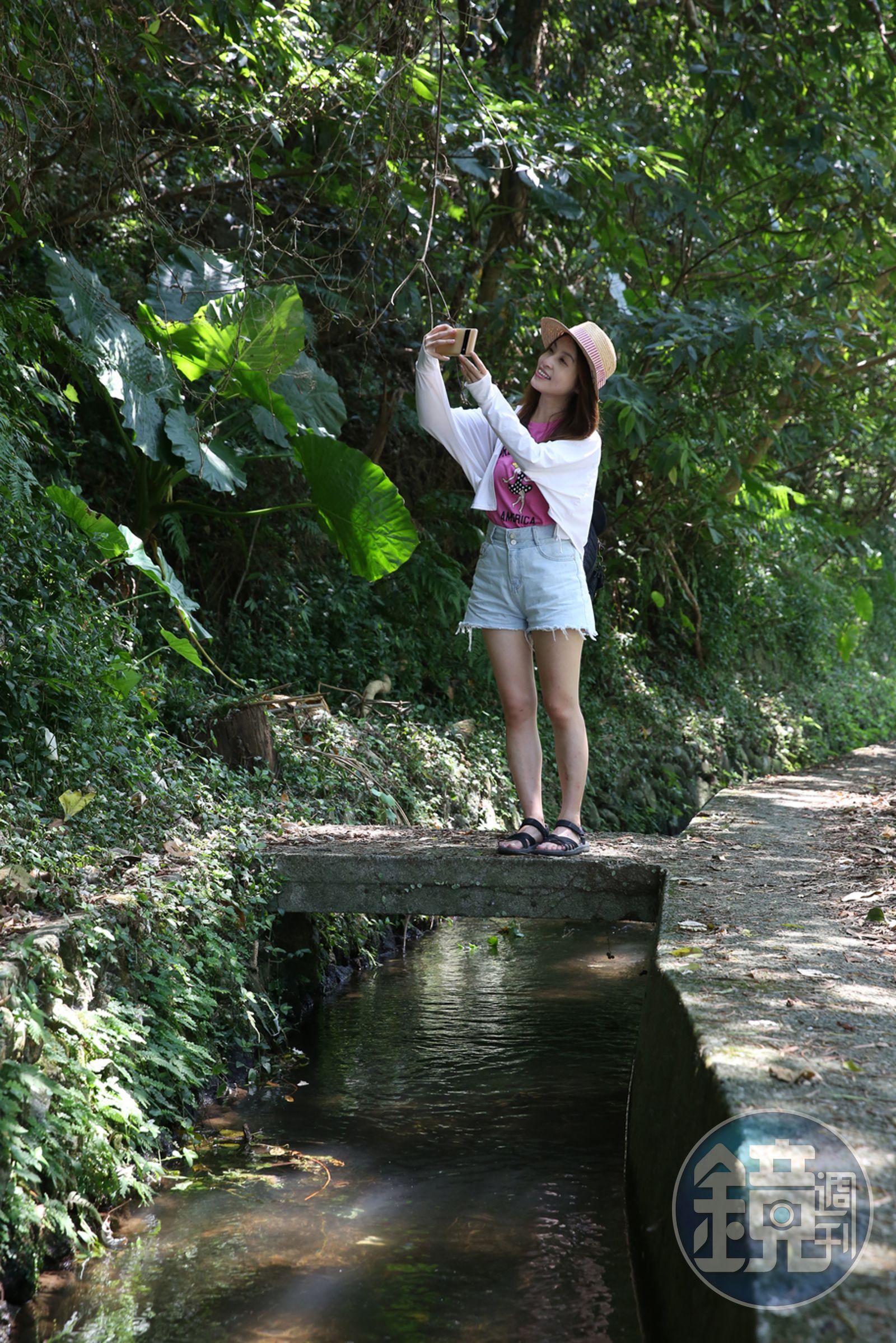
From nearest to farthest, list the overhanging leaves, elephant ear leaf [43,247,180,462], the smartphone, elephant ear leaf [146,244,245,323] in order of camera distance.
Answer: the smartphone < the overhanging leaves < elephant ear leaf [43,247,180,462] < elephant ear leaf [146,244,245,323]

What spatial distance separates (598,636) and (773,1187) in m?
8.65

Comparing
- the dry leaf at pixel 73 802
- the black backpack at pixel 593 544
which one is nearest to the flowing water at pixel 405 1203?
the dry leaf at pixel 73 802

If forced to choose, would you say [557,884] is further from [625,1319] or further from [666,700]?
[666,700]

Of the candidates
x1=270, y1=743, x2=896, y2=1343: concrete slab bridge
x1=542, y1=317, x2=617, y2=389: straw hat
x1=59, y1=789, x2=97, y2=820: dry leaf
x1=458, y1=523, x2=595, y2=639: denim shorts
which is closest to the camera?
x1=270, y1=743, x2=896, y2=1343: concrete slab bridge

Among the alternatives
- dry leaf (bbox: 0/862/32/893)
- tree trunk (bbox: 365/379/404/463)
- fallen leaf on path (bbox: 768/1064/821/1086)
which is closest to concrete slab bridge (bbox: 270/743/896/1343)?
fallen leaf on path (bbox: 768/1064/821/1086)

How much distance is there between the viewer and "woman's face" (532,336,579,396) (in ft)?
14.2

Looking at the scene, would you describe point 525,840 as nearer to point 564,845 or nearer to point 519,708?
point 564,845

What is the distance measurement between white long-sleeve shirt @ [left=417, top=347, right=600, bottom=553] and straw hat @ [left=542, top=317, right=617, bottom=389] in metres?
0.22

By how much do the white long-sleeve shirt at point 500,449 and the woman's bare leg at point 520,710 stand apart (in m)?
0.45

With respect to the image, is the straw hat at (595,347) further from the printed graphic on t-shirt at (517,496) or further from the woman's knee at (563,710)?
the woman's knee at (563,710)

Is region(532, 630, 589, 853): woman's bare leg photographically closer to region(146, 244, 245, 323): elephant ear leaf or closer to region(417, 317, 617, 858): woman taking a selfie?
region(417, 317, 617, 858): woman taking a selfie

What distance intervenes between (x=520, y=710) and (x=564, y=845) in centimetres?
55

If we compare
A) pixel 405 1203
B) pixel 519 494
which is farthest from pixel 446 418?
pixel 405 1203

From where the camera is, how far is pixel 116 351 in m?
5.94
